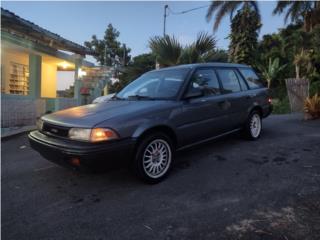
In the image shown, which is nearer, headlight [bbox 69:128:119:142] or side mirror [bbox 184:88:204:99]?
headlight [bbox 69:128:119:142]

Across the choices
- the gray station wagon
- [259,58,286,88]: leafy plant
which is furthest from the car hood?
[259,58,286,88]: leafy plant

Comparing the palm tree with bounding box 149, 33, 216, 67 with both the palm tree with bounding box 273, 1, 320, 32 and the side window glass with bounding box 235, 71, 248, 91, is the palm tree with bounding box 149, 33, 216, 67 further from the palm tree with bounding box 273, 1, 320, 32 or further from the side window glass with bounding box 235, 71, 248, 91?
the palm tree with bounding box 273, 1, 320, 32

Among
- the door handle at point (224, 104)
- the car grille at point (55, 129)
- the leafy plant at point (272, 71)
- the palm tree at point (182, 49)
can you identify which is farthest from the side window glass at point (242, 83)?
the leafy plant at point (272, 71)

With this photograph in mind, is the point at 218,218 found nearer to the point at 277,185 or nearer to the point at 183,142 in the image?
the point at 277,185

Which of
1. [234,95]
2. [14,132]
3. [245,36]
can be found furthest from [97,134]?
[245,36]

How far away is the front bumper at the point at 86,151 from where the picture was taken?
3061mm

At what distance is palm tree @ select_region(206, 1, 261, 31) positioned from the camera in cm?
1844

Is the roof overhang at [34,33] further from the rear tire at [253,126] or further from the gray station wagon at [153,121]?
the rear tire at [253,126]

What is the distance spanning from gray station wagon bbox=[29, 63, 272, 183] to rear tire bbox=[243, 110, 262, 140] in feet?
0.18

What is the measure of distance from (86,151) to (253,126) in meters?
3.81

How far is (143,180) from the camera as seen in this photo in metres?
3.54

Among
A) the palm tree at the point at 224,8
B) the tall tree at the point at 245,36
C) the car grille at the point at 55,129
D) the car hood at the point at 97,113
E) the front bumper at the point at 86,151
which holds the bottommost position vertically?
the front bumper at the point at 86,151

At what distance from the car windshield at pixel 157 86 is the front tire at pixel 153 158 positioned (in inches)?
29.5

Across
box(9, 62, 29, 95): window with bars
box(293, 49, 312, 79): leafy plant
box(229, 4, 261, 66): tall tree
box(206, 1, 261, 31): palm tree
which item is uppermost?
box(206, 1, 261, 31): palm tree
